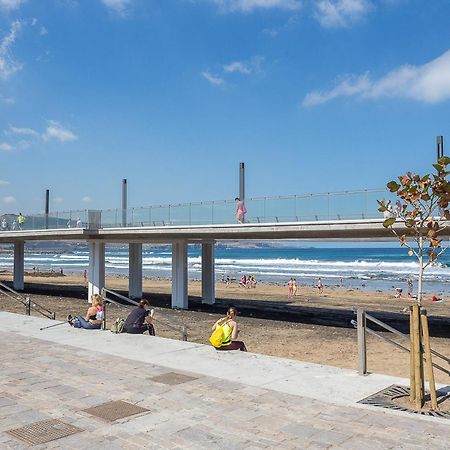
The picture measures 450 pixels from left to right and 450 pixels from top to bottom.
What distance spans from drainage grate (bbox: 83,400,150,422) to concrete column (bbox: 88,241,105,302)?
21.1 m

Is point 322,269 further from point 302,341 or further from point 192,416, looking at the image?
point 192,416

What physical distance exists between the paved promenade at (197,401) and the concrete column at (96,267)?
54.6ft

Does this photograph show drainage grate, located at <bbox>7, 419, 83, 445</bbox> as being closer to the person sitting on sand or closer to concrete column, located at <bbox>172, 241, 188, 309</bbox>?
the person sitting on sand

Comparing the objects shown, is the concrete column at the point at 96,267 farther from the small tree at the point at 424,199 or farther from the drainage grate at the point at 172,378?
the small tree at the point at 424,199

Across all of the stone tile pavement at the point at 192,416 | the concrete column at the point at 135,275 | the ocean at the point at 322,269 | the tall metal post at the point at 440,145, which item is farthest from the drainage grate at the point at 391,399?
the concrete column at the point at 135,275

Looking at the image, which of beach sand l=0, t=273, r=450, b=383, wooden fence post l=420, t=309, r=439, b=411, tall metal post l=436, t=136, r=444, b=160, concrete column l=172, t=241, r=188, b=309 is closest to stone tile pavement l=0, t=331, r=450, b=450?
wooden fence post l=420, t=309, r=439, b=411

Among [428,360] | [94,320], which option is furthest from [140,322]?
[428,360]

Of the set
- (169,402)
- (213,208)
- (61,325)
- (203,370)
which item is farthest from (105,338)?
Answer: (213,208)

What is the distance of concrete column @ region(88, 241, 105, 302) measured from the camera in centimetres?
2741

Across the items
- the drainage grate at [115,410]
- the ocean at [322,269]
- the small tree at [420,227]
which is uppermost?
the small tree at [420,227]

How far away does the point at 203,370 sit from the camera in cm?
886

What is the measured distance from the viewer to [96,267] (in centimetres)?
2742

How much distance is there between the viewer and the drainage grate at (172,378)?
8125mm

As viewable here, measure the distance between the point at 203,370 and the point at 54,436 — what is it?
348 centimetres
